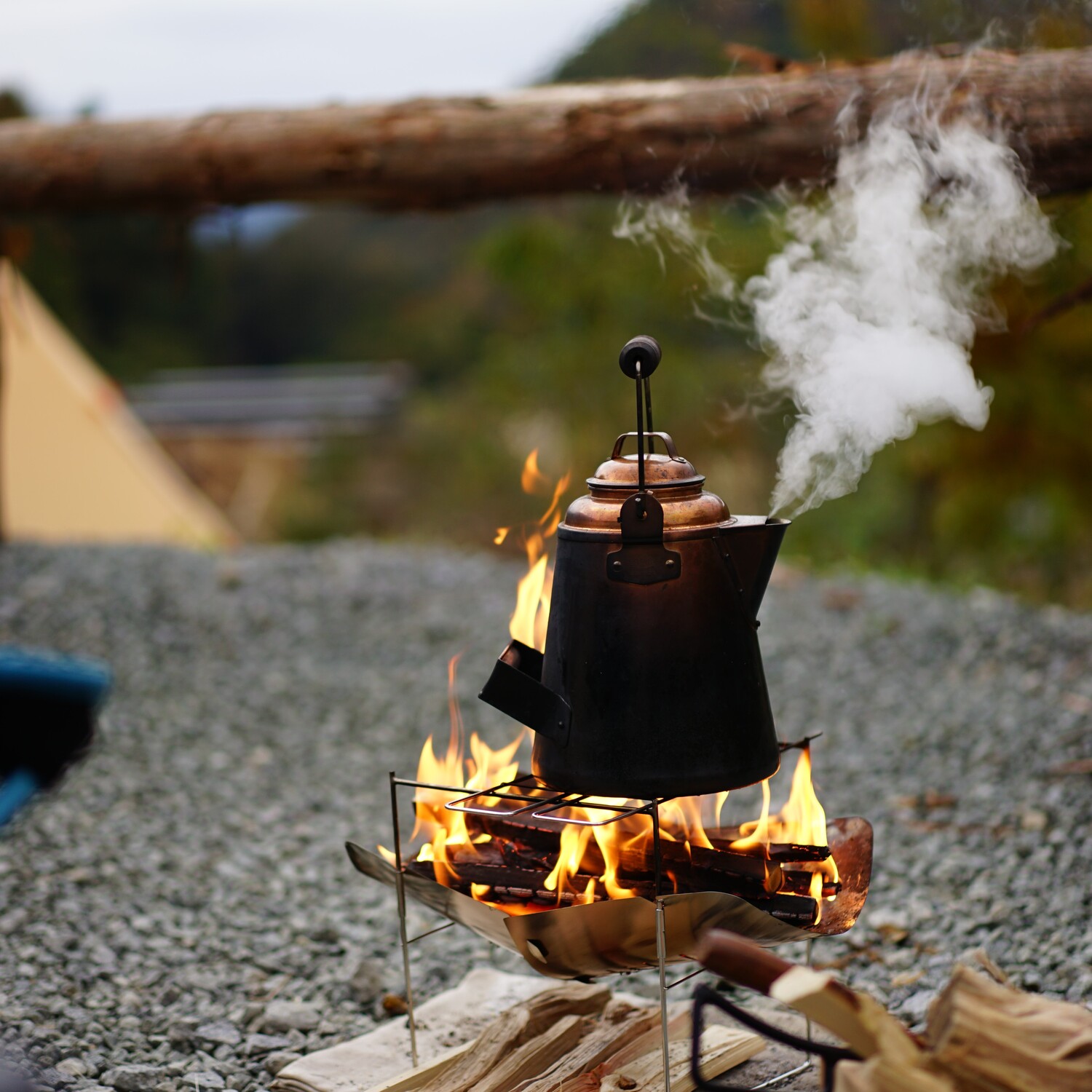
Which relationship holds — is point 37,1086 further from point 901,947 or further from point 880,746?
point 880,746

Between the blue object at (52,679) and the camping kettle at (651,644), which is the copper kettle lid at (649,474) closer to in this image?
the camping kettle at (651,644)

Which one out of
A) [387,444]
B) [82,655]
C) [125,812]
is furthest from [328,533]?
[125,812]

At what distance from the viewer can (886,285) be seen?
318cm

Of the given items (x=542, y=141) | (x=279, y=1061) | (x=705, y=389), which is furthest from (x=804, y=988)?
(x=705, y=389)

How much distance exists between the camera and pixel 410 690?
222 inches

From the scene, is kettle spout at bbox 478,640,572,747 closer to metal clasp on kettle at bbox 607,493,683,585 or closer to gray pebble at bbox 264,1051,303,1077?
metal clasp on kettle at bbox 607,493,683,585

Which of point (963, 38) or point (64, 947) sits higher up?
point (963, 38)

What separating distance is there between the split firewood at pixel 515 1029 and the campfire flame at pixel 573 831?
0.95ft

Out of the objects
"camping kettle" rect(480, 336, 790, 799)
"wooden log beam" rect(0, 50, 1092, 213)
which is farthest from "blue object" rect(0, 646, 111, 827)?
"wooden log beam" rect(0, 50, 1092, 213)

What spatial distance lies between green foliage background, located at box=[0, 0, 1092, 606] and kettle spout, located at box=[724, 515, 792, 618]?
1657 millimetres

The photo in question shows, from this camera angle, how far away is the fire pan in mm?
2047

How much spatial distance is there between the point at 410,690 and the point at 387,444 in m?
13.8

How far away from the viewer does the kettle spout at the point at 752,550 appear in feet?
7.18

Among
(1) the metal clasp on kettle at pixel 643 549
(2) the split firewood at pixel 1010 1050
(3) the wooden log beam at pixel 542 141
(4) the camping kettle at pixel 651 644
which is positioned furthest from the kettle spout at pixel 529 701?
(3) the wooden log beam at pixel 542 141
